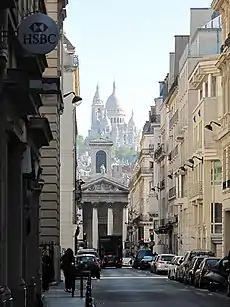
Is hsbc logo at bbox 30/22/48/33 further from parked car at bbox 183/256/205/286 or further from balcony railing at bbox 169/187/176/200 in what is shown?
balcony railing at bbox 169/187/176/200

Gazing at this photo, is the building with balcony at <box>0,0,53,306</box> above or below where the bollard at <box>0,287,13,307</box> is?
above

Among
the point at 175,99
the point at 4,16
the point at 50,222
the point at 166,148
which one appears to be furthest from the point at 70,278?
the point at 166,148

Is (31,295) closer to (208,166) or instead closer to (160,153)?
(208,166)

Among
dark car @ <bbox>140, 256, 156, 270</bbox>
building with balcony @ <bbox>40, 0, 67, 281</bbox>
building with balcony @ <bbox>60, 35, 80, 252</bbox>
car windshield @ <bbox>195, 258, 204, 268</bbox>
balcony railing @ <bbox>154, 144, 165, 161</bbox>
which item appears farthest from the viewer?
balcony railing @ <bbox>154, 144, 165, 161</bbox>

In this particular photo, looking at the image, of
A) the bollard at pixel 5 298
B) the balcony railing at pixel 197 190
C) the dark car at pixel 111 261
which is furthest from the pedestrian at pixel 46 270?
the dark car at pixel 111 261

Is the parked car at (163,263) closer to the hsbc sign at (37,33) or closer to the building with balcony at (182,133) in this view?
the building with balcony at (182,133)

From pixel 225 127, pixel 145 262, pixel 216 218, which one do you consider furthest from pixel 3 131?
pixel 145 262

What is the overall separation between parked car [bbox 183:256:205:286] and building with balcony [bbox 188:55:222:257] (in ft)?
64.9

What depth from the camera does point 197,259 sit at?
5169 cm

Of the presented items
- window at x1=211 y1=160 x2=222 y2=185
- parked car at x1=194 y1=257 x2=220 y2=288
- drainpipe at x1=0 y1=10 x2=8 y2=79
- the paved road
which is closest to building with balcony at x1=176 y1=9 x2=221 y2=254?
window at x1=211 y1=160 x2=222 y2=185

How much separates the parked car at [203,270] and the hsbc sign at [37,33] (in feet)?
82.4

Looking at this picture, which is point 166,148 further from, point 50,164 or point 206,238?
point 50,164

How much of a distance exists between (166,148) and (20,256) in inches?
3507

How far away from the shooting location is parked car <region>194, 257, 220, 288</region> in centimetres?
4662
